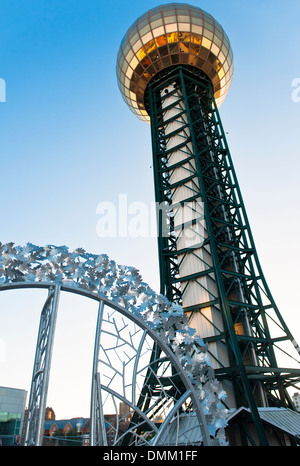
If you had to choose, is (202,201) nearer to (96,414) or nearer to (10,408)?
(96,414)

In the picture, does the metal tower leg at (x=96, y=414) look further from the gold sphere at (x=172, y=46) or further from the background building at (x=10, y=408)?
the gold sphere at (x=172, y=46)

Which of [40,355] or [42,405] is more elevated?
[40,355]

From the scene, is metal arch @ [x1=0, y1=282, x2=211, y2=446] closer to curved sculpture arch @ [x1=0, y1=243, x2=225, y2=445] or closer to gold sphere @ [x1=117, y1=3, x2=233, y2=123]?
curved sculpture arch @ [x1=0, y1=243, x2=225, y2=445]

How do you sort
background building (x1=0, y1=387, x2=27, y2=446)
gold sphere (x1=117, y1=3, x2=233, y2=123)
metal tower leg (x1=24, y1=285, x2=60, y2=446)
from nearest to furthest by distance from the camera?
metal tower leg (x1=24, y1=285, x2=60, y2=446) < background building (x1=0, y1=387, x2=27, y2=446) < gold sphere (x1=117, y1=3, x2=233, y2=123)

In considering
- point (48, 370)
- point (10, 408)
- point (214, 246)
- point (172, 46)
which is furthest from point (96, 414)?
point (172, 46)

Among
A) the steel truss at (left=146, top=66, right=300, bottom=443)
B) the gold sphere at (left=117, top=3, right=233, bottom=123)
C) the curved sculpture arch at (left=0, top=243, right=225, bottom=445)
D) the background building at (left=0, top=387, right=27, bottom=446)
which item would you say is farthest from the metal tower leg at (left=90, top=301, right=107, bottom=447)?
the gold sphere at (left=117, top=3, right=233, bottom=123)
